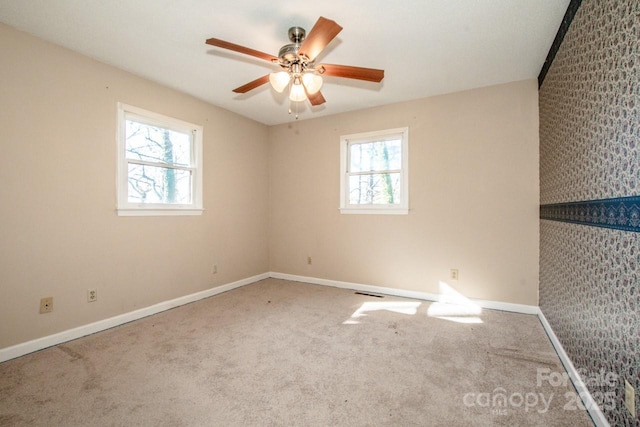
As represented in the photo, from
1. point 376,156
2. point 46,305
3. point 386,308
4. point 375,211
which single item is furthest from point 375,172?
point 46,305

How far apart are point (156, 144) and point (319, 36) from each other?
241 cm

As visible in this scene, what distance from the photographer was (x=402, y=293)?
3.78 metres

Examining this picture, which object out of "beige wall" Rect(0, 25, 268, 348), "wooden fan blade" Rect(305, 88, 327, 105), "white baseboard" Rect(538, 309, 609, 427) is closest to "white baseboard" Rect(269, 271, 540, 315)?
"white baseboard" Rect(538, 309, 609, 427)

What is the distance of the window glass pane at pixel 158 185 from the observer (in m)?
3.07

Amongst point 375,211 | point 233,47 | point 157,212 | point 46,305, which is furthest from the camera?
point 375,211

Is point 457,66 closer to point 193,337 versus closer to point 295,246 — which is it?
point 295,246

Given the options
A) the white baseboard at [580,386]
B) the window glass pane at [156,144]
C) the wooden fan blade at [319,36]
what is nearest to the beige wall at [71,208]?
the window glass pane at [156,144]

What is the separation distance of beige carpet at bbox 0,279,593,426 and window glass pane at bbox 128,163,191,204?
51.3 inches

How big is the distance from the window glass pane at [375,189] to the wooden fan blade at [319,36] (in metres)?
2.25

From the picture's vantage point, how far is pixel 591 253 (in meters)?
1.67

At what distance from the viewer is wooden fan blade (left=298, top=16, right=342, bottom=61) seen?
163 cm

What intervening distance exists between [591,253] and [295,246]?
359 cm

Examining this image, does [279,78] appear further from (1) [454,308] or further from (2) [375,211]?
(1) [454,308]

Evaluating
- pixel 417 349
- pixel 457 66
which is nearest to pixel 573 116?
pixel 457 66
